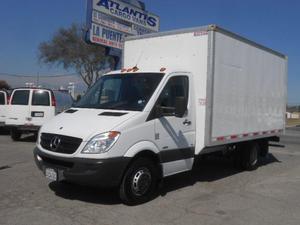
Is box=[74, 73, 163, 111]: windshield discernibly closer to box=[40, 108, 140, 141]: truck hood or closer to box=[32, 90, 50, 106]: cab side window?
box=[40, 108, 140, 141]: truck hood

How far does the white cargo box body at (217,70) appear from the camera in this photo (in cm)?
823

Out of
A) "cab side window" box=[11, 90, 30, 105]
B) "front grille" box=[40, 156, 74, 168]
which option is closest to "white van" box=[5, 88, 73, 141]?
"cab side window" box=[11, 90, 30, 105]

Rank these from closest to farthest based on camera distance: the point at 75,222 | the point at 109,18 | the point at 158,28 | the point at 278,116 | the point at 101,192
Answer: the point at 75,222
the point at 101,192
the point at 278,116
the point at 109,18
the point at 158,28

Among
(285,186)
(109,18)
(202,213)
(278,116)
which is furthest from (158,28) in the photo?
(202,213)

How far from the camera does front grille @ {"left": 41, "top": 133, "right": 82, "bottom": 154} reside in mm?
6514

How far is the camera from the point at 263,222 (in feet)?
20.8

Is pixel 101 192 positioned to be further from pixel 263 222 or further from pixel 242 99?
pixel 242 99

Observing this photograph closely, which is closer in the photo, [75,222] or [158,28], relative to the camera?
[75,222]

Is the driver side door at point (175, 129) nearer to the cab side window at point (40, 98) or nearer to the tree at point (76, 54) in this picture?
the cab side window at point (40, 98)

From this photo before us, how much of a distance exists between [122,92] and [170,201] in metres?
2.07

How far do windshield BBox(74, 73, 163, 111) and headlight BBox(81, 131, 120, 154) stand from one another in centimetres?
88

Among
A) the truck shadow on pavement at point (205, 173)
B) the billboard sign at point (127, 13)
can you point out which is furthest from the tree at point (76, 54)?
the truck shadow on pavement at point (205, 173)

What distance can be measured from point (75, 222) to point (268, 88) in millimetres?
6933

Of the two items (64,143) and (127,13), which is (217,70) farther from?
(127,13)
